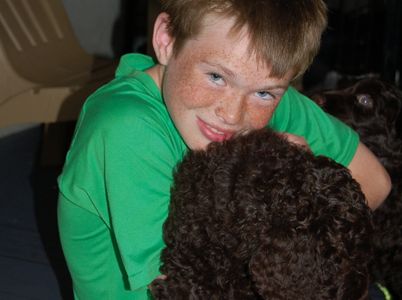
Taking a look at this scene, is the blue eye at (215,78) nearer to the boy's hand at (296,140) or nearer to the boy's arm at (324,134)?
the boy's hand at (296,140)

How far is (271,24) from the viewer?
1.55 m

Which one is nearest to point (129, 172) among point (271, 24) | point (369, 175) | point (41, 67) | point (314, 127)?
point (271, 24)

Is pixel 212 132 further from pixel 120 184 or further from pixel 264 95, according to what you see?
pixel 120 184

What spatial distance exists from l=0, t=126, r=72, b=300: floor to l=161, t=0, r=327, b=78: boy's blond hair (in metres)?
1.53

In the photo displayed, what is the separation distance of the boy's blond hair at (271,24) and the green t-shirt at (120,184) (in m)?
0.21

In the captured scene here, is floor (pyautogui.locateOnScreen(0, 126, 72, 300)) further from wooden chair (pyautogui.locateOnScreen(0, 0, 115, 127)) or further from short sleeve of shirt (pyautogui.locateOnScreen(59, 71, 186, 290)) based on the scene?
short sleeve of shirt (pyautogui.locateOnScreen(59, 71, 186, 290))

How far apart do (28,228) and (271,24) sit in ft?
6.89

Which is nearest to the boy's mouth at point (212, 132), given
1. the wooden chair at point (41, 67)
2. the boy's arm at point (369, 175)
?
the boy's arm at point (369, 175)

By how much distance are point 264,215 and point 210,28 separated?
494 mm

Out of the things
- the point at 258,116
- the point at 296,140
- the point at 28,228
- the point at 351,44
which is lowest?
the point at 351,44

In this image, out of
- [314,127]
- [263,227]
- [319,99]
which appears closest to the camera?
[263,227]

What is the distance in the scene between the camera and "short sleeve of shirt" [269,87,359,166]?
2000mm

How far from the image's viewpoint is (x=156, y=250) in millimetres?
1581

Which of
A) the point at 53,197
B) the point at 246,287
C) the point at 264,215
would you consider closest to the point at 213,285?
the point at 246,287
